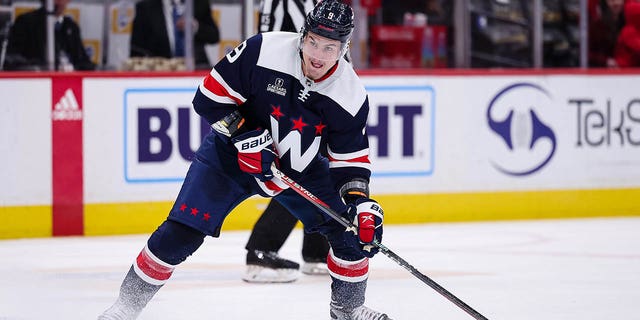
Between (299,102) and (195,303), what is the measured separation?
3.39 ft

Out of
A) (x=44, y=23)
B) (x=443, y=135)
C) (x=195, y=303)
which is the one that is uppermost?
(x=44, y=23)

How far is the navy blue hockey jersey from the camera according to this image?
124 inches

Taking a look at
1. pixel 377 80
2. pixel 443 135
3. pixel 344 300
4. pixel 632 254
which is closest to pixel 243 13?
pixel 377 80

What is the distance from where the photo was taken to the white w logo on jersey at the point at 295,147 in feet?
10.5

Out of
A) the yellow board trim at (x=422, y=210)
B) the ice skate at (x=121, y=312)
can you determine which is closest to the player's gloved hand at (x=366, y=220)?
the ice skate at (x=121, y=312)

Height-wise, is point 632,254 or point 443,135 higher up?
point 443,135

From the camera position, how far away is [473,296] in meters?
4.04

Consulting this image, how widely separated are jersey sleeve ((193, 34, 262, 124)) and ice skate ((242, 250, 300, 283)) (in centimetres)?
118

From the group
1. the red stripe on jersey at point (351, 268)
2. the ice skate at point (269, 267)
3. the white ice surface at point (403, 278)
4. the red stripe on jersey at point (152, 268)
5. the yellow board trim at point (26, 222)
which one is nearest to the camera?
the red stripe on jersey at point (152, 268)

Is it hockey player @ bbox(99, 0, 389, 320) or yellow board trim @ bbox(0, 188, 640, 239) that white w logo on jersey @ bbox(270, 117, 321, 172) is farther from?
yellow board trim @ bbox(0, 188, 640, 239)

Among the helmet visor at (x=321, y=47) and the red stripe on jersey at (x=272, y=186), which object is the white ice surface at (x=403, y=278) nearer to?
the red stripe on jersey at (x=272, y=186)

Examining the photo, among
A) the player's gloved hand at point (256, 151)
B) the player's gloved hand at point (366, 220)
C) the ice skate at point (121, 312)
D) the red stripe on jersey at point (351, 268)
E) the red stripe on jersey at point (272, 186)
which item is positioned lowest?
the ice skate at point (121, 312)

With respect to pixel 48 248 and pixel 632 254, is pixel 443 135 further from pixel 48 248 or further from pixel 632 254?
pixel 48 248

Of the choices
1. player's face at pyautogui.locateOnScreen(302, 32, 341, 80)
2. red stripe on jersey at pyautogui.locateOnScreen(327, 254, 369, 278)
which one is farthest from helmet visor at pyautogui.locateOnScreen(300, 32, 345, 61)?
red stripe on jersey at pyautogui.locateOnScreen(327, 254, 369, 278)
